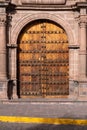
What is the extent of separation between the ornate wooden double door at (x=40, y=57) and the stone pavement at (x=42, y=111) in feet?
3.79

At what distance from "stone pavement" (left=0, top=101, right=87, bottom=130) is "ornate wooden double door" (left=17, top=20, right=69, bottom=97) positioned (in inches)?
45.5

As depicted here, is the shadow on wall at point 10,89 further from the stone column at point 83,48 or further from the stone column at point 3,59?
the stone column at point 83,48

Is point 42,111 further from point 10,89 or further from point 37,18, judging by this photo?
point 37,18

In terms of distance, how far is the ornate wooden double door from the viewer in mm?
15016

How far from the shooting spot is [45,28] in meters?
15.1

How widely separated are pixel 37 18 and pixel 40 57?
4.89ft

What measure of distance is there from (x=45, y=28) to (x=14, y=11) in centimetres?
135

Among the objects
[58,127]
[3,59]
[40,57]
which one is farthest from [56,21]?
[58,127]

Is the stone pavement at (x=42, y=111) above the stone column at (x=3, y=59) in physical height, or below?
below

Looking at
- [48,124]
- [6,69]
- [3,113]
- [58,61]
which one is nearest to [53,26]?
[58,61]

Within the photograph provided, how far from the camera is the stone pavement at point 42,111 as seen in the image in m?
9.50

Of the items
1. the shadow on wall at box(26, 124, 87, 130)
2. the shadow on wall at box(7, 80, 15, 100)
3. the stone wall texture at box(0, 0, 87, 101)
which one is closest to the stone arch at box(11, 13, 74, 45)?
the stone wall texture at box(0, 0, 87, 101)

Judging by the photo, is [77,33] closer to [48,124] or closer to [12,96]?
[12,96]

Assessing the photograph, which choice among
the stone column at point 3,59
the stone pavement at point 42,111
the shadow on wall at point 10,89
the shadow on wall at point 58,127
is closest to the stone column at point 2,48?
the stone column at point 3,59
